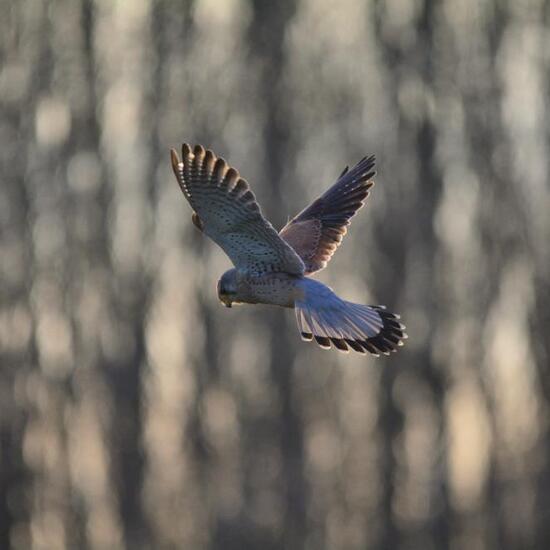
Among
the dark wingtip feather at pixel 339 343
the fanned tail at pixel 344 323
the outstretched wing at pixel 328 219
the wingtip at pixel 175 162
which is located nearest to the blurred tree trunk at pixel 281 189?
the outstretched wing at pixel 328 219

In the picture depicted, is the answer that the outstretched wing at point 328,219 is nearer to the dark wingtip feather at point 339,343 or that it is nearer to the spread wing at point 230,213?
the spread wing at point 230,213

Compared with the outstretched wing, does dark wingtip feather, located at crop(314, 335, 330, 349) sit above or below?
below

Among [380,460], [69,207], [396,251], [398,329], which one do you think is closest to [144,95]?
[69,207]

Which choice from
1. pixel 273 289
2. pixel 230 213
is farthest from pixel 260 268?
pixel 230 213

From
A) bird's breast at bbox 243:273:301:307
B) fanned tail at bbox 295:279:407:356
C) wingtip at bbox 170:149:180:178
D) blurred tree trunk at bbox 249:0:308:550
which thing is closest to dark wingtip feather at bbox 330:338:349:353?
fanned tail at bbox 295:279:407:356

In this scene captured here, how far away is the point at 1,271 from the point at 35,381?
1.26 metres

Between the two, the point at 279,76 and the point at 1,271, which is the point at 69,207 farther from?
the point at 279,76

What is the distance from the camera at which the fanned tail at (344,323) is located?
7.53 metres

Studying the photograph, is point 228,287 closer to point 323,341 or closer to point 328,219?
point 323,341

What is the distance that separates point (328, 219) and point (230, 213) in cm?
114

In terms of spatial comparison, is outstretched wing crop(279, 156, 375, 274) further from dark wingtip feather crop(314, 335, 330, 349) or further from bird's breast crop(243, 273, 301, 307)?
dark wingtip feather crop(314, 335, 330, 349)

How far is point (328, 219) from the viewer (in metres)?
8.45

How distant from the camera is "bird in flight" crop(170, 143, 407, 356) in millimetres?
7336

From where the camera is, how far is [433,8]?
728 inches
